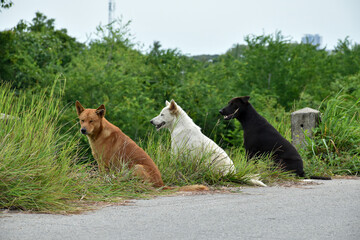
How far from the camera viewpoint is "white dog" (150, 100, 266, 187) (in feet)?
25.4

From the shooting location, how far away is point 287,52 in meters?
29.3

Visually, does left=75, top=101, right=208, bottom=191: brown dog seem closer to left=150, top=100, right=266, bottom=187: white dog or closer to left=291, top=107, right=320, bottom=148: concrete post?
left=150, top=100, right=266, bottom=187: white dog

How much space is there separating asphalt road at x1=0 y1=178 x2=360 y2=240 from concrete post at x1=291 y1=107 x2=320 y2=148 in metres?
4.83

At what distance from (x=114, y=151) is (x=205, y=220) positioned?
259 centimetres

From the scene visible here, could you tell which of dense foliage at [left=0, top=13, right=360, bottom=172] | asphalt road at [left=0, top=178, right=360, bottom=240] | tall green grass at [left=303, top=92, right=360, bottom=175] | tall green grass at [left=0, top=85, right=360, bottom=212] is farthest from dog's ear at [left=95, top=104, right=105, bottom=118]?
dense foliage at [left=0, top=13, right=360, bottom=172]

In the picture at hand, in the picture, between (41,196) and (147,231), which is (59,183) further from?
(147,231)

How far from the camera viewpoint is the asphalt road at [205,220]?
397 cm

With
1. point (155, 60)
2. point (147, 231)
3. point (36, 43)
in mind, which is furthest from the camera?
point (155, 60)

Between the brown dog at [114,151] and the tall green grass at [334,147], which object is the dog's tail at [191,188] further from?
the tall green grass at [334,147]

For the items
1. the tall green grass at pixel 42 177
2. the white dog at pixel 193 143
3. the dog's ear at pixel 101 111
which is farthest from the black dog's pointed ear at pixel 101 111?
the white dog at pixel 193 143

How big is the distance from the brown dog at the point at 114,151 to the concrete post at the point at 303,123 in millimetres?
5047

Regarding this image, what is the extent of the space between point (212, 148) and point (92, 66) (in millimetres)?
16393

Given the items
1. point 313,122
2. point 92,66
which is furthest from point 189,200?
point 92,66

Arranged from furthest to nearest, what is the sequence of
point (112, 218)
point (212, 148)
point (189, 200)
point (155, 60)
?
point (155, 60)
point (212, 148)
point (189, 200)
point (112, 218)
